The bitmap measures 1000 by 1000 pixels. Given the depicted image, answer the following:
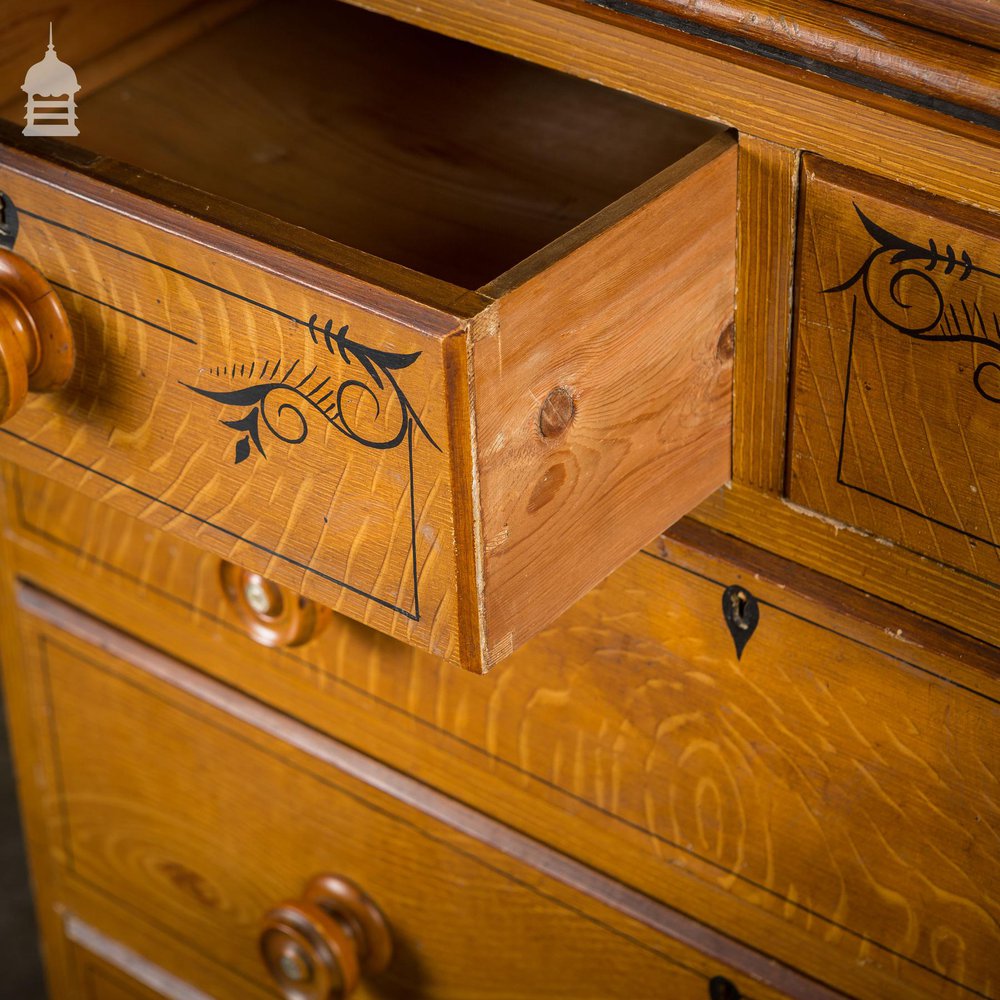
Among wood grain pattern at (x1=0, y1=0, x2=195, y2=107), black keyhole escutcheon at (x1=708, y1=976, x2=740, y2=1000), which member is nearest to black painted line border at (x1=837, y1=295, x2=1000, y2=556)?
black keyhole escutcheon at (x1=708, y1=976, x2=740, y2=1000)

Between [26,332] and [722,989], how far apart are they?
0.39 m

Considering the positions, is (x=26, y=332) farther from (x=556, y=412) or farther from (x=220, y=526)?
(x=556, y=412)

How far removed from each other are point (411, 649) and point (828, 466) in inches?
8.7

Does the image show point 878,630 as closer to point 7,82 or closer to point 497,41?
point 497,41

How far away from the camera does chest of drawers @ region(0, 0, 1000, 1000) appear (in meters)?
0.49

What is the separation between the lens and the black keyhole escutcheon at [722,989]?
0.70 meters

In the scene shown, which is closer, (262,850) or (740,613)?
(740,613)

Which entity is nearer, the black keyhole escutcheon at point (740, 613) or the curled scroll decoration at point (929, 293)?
the curled scroll decoration at point (929, 293)

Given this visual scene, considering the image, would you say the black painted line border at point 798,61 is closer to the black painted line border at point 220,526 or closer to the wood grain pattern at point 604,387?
the wood grain pattern at point 604,387

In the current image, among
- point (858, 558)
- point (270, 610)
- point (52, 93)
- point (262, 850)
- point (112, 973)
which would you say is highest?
point (52, 93)

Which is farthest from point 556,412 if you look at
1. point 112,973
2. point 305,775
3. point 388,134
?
point 112,973

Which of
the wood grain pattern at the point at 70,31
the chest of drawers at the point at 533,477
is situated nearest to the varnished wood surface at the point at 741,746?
the chest of drawers at the point at 533,477

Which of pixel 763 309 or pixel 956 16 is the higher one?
pixel 956 16

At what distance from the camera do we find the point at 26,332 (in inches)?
22.5
